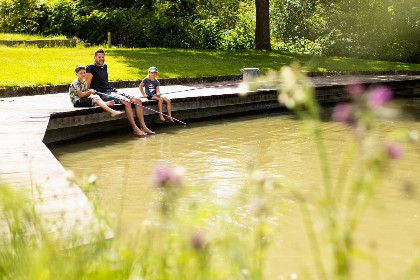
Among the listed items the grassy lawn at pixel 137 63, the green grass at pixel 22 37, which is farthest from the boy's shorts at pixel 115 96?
the green grass at pixel 22 37

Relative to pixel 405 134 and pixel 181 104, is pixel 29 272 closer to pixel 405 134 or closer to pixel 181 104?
pixel 405 134

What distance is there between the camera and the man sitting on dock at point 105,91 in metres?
11.5

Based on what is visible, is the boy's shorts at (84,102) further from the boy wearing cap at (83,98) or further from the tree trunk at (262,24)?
the tree trunk at (262,24)

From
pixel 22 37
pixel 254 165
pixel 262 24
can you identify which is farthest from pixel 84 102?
pixel 262 24

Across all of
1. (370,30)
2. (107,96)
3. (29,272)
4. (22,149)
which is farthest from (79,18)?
(29,272)

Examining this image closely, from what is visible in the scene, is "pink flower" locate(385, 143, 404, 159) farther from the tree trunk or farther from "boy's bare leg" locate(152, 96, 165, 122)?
the tree trunk

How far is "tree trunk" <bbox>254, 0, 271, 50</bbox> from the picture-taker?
2480 centimetres

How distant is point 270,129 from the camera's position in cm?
1258

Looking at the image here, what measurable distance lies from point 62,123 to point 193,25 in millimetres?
18071

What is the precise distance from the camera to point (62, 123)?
1063 cm

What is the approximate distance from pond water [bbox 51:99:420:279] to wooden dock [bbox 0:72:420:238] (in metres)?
0.37

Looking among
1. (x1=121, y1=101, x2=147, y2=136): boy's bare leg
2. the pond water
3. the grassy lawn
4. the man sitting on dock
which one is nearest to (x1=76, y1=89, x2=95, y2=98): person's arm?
the man sitting on dock

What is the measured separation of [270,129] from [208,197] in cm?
579

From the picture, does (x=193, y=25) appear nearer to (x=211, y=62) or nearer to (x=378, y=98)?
(x=211, y=62)
